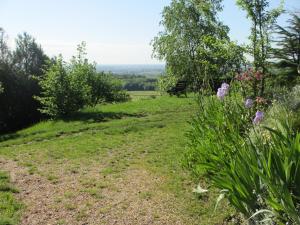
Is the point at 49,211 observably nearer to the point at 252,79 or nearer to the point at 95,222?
the point at 95,222

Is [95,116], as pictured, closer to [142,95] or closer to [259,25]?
[259,25]

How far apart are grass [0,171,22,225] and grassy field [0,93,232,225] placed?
1.3 inches

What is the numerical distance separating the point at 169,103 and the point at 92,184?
12052mm

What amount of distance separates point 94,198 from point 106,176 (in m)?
1.23

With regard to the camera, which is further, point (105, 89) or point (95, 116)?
point (105, 89)

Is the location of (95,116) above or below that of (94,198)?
below

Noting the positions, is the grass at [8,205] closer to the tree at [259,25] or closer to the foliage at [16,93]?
the tree at [259,25]

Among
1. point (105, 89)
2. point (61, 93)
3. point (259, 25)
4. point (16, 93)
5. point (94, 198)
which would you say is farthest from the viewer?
point (105, 89)

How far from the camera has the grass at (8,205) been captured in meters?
4.93

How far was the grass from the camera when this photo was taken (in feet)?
16.2

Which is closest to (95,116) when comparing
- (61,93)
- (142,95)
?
(61,93)

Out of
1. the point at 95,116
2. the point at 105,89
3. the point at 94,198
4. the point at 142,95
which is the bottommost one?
the point at 142,95

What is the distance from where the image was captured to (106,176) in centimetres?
702

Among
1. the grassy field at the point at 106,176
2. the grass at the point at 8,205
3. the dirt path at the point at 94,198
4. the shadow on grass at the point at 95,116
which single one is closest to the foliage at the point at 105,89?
the shadow on grass at the point at 95,116
